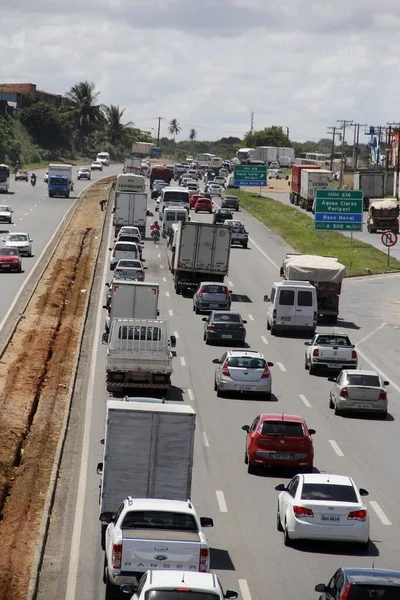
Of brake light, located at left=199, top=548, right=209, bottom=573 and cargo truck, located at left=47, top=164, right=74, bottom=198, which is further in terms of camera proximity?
cargo truck, located at left=47, top=164, right=74, bottom=198

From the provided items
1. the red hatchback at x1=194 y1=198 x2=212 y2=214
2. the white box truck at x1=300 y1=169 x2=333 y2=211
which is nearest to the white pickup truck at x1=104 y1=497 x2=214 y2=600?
the red hatchback at x1=194 y1=198 x2=212 y2=214

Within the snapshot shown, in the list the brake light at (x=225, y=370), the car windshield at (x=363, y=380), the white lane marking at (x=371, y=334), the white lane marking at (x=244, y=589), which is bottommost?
the white lane marking at (x=371, y=334)

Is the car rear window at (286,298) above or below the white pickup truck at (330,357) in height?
above

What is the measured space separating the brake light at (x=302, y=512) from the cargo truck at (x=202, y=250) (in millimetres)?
42173

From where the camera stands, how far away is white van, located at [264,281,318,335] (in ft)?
178

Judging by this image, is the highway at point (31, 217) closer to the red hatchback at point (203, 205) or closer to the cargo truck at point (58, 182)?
the cargo truck at point (58, 182)

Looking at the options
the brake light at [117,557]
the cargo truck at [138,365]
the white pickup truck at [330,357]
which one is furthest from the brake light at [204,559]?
the white pickup truck at [330,357]

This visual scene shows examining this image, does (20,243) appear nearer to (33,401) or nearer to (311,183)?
(33,401)

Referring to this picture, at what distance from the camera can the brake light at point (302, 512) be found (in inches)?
882

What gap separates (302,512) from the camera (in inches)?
883

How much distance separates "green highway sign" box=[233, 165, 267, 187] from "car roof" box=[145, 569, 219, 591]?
393ft

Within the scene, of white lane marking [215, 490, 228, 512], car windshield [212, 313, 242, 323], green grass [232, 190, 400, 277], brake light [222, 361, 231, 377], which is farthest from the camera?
green grass [232, 190, 400, 277]

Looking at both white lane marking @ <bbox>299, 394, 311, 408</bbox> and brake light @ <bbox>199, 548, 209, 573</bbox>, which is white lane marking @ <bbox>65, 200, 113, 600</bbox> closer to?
brake light @ <bbox>199, 548, 209, 573</bbox>

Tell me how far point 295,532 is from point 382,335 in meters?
35.0
